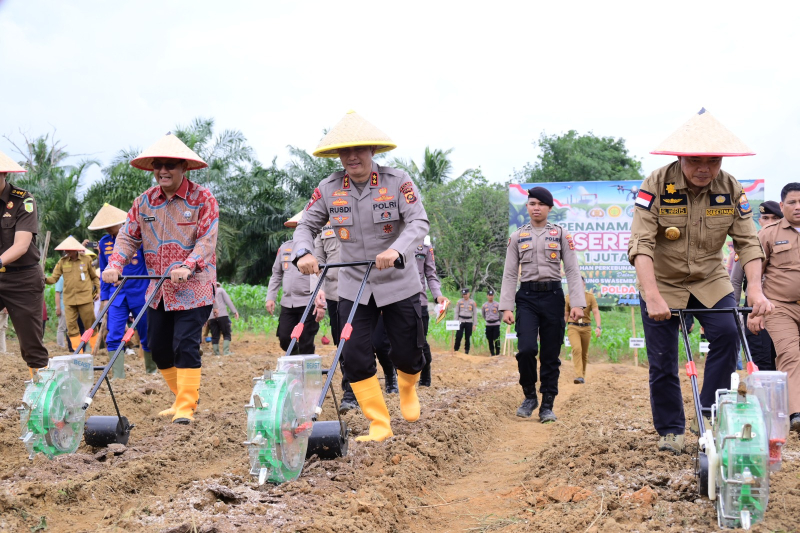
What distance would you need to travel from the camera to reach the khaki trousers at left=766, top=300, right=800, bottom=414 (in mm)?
5652

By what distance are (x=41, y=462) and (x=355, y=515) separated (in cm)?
211

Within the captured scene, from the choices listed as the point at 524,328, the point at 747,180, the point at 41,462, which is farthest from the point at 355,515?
the point at 747,180

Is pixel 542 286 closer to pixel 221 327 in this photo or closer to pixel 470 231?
pixel 221 327

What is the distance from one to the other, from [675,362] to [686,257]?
67 centimetres

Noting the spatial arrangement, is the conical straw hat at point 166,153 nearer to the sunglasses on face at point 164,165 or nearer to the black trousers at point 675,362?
the sunglasses on face at point 164,165

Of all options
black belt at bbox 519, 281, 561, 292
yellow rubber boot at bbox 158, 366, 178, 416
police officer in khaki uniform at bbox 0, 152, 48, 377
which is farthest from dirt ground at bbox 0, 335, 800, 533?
black belt at bbox 519, 281, 561, 292

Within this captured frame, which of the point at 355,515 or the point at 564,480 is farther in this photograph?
the point at 564,480

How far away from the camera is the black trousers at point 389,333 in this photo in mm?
5250

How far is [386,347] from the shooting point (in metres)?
6.40

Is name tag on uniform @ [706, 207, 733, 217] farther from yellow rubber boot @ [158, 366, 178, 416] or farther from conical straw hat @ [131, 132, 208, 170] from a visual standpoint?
yellow rubber boot @ [158, 366, 178, 416]

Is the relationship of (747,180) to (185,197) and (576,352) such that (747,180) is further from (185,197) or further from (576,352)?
(185,197)

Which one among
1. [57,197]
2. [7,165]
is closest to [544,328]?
[7,165]

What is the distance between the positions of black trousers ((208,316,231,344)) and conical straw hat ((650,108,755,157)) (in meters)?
12.0

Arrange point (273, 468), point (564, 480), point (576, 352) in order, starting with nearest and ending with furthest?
point (273, 468)
point (564, 480)
point (576, 352)
